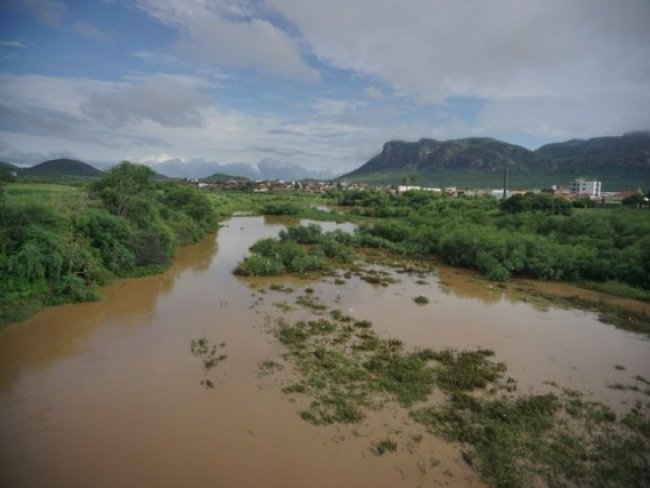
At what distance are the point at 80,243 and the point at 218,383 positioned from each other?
37.5 feet

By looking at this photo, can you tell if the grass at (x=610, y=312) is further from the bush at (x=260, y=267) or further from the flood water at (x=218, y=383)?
the bush at (x=260, y=267)

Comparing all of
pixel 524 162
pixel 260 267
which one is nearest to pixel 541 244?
pixel 260 267

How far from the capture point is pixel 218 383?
993cm

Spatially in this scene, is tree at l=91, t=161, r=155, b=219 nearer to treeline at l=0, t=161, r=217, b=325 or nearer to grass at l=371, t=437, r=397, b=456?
treeline at l=0, t=161, r=217, b=325

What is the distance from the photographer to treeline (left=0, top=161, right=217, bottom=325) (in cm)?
1424

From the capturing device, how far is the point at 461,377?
33.7ft

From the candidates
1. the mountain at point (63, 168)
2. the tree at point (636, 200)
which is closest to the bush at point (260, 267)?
the tree at point (636, 200)

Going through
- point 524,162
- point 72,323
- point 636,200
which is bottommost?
point 72,323

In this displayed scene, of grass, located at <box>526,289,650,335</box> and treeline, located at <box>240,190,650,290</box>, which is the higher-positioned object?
treeline, located at <box>240,190,650,290</box>

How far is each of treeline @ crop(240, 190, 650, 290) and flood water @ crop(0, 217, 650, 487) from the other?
475cm

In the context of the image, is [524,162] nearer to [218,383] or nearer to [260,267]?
[260,267]

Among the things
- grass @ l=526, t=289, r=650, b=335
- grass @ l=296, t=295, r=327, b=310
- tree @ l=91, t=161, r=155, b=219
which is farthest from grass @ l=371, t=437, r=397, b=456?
tree @ l=91, t=161, r=155, b=219

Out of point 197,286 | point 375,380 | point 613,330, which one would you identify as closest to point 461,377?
point 375,380

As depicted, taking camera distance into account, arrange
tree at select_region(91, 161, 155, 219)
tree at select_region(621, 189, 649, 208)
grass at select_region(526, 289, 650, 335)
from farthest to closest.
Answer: tree at select_region(621, 189, 649, 208) → tree at select_region(91, 161, 155, 219) → grass at select_region(526, 289, 650, 335)
